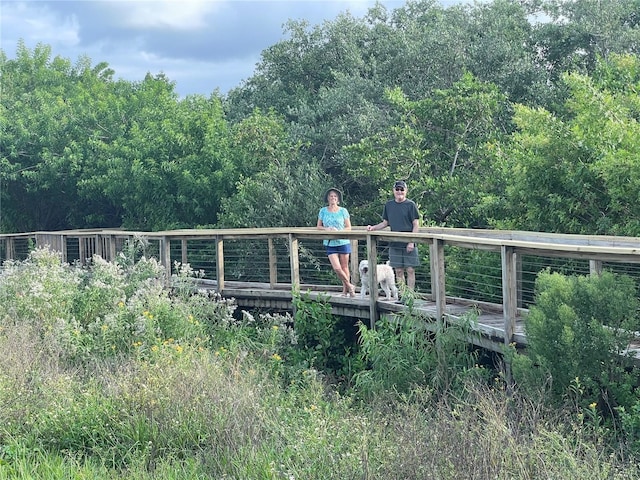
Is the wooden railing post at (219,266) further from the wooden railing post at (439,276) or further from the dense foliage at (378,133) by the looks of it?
the dense foliage at (378,133)

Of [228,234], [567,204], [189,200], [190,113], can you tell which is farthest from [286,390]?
[190,113]

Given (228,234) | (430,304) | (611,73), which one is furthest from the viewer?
(611,73)

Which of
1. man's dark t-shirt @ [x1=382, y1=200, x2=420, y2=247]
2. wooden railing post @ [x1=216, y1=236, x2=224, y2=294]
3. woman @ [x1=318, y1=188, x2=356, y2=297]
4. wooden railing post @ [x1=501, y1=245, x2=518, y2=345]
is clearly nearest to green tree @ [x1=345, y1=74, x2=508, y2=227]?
wooden railing post @ [x1=216, y1=236, x2=224, y2=294]

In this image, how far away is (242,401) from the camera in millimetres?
6973

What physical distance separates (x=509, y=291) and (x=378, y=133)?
12.2m

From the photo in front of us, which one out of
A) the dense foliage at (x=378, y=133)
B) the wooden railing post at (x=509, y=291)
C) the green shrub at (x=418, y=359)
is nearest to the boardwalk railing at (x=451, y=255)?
the wooden railing post at (x=509, y=291)

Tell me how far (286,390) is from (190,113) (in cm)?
1649

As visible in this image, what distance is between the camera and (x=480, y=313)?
8.98m

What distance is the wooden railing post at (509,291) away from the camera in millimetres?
7582

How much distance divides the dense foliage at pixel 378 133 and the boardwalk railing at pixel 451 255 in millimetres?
1321

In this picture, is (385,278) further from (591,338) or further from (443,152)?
(443,152)

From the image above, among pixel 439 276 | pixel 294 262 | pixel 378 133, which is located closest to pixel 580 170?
pixel 294 262

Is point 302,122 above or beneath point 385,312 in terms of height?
above

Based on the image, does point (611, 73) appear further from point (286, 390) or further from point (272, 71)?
point (272, 71)
